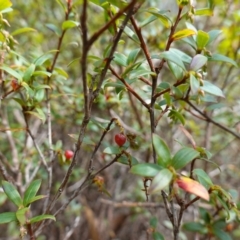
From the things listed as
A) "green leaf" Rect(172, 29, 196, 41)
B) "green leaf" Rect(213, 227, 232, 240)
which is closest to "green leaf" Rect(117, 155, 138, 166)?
"green leaf" Rect(172, 29, 196, 41)

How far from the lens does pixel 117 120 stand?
81 cm

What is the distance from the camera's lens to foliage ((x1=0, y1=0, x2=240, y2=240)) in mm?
713

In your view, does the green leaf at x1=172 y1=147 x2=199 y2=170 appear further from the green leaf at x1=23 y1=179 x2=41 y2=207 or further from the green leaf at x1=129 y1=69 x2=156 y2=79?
the green leaf at x1=23 y1=179 x2=41 y2=207

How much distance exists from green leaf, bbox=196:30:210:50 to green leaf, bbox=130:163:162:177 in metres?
0.31

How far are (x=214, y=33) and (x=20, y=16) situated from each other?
183 cm

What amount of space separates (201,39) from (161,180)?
353 millimetres

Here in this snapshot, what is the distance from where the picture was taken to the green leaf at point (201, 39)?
76 centimetres

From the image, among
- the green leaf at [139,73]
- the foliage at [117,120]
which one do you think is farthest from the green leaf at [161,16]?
the green leaf at [139,73]

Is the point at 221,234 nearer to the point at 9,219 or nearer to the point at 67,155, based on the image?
the point at 67,155

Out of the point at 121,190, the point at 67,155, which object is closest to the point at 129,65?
the point at 67,155

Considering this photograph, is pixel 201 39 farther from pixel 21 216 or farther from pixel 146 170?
pixel 21 216

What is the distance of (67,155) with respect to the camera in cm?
103

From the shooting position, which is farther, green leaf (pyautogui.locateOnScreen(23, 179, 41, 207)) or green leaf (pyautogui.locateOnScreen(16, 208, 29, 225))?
green leaf (pyautogui.locateOnScreen(23, 179, 41, 207))

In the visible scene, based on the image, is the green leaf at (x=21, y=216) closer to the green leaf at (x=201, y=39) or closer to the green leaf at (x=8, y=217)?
the green leaf at (x=8, y=217)
